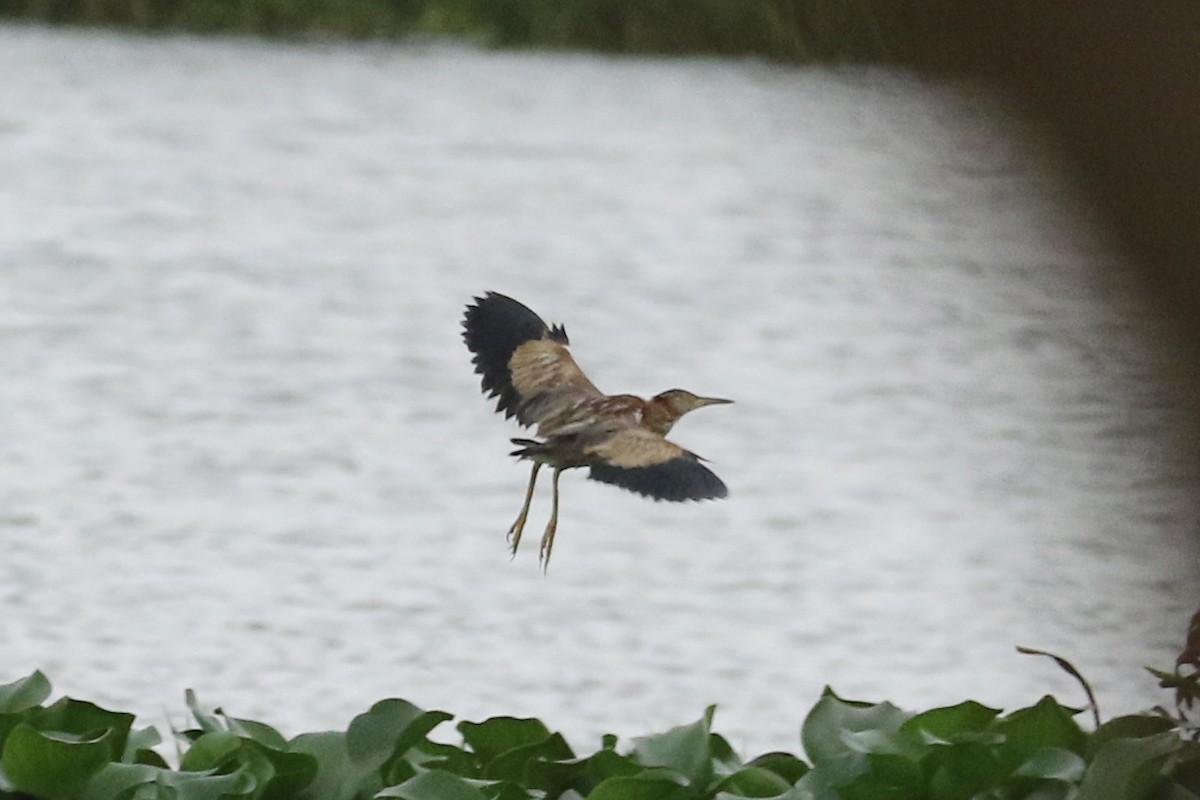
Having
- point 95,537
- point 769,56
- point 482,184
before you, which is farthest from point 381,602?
point 769,56

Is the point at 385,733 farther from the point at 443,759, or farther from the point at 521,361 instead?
the point at 521,361

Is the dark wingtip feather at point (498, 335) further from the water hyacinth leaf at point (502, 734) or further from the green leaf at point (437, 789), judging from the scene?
the water hyacinth leaf at point (502, 734)

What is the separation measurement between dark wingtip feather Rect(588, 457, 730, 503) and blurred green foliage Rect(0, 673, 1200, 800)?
427mm

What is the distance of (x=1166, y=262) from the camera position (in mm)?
368

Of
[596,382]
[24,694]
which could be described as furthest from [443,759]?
[596,382]

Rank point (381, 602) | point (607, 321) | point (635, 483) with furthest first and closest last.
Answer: point (607, 321) → point (381, 602) → point (635, 483)

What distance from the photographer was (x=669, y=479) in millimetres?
487

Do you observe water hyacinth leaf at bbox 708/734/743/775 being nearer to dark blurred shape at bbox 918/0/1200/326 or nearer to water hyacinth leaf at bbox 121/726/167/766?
water hyacinth leaf at bbox 121/726/167/766

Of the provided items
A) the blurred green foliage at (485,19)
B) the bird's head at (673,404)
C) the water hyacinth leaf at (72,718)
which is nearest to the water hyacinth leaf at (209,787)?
the water hyacinth leaf at (72,718)

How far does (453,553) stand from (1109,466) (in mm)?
1278

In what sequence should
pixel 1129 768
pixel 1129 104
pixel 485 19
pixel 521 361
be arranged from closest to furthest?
pixel 1129 104, pixel 521 361, pixel 1129 768, pixel 485 19

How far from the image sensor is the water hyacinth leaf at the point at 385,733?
3.20 ft

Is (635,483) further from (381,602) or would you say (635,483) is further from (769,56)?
(769,56)

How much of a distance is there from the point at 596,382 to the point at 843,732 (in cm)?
233
